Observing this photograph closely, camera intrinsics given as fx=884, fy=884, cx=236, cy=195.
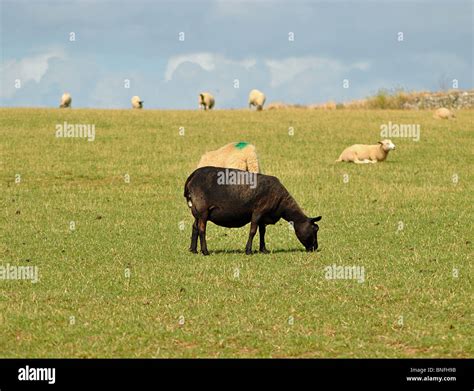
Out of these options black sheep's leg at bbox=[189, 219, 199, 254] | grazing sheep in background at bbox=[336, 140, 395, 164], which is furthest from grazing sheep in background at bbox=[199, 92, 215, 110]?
black sheep's leg at bbox=[189, 219, 199, 254]

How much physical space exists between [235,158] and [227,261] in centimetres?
693

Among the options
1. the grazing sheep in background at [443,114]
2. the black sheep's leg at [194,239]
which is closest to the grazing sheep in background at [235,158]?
the black sheep's leg at [194,239]

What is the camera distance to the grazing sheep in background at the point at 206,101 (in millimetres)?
58759

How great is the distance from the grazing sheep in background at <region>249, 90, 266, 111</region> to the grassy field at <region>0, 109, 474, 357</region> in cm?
1957

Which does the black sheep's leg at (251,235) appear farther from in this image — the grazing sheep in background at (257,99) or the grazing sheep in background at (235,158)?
the grazing sheep in background at (257,99)

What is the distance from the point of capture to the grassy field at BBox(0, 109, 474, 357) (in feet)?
37.1

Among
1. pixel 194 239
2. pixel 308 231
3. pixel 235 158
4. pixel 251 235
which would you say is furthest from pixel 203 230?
pixel 235 158

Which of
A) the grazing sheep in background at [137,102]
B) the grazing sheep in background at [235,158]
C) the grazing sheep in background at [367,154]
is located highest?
the grazing sheep in background at [137,102]

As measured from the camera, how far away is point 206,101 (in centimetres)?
5897

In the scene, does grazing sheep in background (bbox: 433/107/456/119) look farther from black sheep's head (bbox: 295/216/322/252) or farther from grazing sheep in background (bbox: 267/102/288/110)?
black sheep's head (bbox: 295/216/322/252)

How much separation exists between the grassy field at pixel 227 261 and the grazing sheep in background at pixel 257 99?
19567 mm

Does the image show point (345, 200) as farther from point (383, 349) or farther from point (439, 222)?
point (383, 349)

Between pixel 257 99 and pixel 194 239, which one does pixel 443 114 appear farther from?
pixel 194 239

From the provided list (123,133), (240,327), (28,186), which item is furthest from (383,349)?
(123,133)
